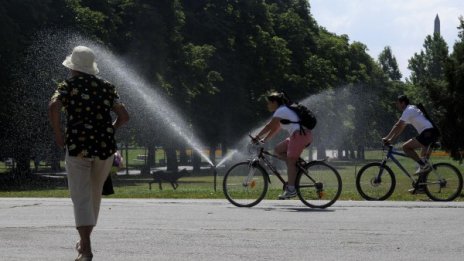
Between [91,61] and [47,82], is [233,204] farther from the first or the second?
[47,82]

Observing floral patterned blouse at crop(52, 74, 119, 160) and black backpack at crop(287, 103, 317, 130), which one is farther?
black backpack at crop(287, 103, 317, 130)

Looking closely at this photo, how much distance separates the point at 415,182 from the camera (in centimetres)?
1659

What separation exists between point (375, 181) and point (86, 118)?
29.4 ft

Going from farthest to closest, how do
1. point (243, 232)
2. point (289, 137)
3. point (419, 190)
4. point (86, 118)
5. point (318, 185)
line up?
point (419, 190) < point (289, 137) < point (318, 185) < point (243, 232) < point (86, 118)

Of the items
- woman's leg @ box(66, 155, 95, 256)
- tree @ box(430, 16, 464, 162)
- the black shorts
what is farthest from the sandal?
tree @ box(430, 16, 464, 162)

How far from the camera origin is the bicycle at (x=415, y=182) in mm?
16266

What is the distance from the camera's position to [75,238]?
1030cm

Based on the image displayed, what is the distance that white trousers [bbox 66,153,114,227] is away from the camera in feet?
27.5

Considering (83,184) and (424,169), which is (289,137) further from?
(83,184)

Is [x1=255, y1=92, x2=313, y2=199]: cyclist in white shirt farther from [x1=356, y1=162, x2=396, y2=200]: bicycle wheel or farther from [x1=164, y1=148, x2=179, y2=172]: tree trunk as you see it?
[x1=164, y1=148, x2=179, y2=172]: tree trunk

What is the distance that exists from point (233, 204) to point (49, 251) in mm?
5845

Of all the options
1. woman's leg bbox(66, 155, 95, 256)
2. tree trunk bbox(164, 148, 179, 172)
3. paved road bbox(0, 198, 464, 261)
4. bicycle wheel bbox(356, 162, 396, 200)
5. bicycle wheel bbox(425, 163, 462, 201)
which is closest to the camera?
woman's leg bbox(66, 155, 95, 256)

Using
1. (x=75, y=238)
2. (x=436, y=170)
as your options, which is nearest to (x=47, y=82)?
(x=436, y=170)

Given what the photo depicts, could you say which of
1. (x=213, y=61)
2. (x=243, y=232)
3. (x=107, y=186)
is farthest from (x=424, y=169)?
(x=213, y=61)
